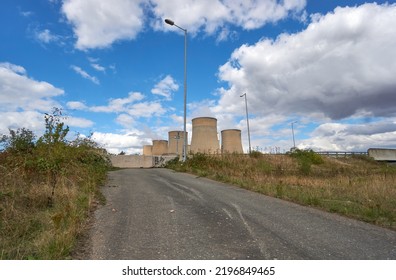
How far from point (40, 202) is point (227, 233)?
440 cm

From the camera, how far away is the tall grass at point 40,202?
378cm

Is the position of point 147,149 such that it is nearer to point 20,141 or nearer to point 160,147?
point 160,147

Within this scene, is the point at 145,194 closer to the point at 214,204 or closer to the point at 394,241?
the point at 214,204

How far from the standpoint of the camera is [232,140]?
41.3 metres

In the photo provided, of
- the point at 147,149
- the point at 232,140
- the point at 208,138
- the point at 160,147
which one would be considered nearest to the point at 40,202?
the point at 208,138

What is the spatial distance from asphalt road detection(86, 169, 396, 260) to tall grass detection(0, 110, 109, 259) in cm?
43

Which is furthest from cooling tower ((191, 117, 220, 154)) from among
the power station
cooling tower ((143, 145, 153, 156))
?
cooling tower ((143, 145, 153, 156))

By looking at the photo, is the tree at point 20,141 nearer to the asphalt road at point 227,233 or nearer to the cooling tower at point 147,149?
the asphalt road at point 227,233

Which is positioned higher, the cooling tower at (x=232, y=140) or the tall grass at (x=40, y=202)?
the cooling tower at (x=232, y=140)

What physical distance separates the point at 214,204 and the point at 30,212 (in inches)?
164

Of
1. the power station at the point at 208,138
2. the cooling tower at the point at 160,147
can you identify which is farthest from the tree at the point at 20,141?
the cooling tower at the point at 160,147

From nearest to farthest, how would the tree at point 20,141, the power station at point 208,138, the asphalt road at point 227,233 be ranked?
the asphalt road at point 227,233, the tree at point 20,141, the power station at point 208,138

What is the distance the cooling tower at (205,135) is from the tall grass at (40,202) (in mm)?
24510

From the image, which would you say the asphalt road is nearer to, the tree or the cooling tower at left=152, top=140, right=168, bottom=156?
the tree
